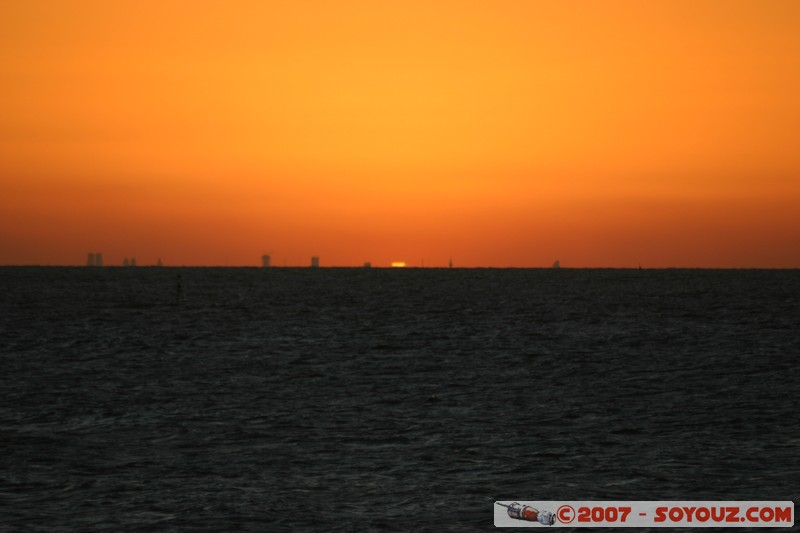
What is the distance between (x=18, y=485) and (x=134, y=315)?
105m

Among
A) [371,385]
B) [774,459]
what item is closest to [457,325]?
[371,385]

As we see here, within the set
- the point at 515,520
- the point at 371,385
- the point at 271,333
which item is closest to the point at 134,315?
the point at 271,333

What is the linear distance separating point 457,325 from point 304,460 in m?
81.5

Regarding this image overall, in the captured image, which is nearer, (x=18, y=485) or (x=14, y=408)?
(x=18, y=485)

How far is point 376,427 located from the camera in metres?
42.7

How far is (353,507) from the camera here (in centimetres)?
2888

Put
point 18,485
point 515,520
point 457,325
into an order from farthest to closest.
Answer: point 457,325
point 18,485
point 515,520

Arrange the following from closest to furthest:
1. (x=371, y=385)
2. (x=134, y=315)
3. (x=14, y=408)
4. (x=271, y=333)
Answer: (x=14, y=408) < (x=371, y=385) < (x=271, y=333) < (x=134, y=315)

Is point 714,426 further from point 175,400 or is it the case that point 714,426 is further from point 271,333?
point 271,333

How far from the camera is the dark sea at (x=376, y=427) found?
97.6 feet

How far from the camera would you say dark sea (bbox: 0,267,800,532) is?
29734mm

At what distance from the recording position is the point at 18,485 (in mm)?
31656

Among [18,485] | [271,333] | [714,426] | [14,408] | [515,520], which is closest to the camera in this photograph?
[515,520]

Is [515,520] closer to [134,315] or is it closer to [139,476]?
[139,476]
